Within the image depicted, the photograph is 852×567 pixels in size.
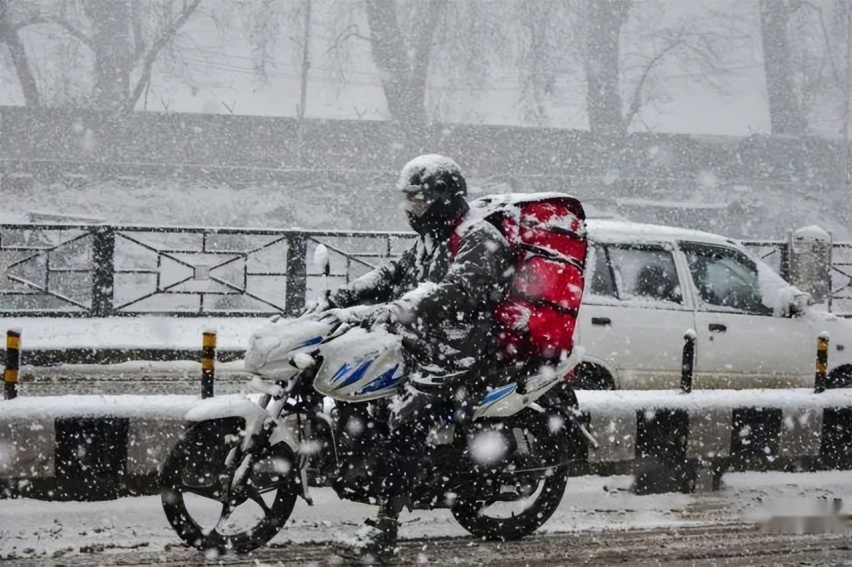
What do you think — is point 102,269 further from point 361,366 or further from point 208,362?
point 361,366

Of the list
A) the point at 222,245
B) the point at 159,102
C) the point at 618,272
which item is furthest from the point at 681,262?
the point at 159,102

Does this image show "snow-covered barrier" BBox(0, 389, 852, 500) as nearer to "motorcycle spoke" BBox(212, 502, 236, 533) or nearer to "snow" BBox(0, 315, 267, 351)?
"motorcycle spoke" BBox(212, 502, 236, 533)

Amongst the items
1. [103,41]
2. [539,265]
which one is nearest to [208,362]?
[539,265]

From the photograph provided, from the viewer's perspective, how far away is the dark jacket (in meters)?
4.86

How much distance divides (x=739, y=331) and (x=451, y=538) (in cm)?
390

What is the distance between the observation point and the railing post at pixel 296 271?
14.9 m

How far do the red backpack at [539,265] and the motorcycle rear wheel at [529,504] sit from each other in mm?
591

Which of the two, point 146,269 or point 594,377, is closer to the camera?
point 594,377

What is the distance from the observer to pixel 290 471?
4957 mm

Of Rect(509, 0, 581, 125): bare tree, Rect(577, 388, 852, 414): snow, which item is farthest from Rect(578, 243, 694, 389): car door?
Rect(509, 0, 581, 125): bare tree

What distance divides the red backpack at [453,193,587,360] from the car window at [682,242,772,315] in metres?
3.66

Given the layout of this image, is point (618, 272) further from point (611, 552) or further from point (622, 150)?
point (622, 150)

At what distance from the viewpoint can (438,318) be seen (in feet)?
16.1

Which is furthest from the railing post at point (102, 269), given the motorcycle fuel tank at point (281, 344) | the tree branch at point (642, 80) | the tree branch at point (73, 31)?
the tree branch at point (642, 80)
